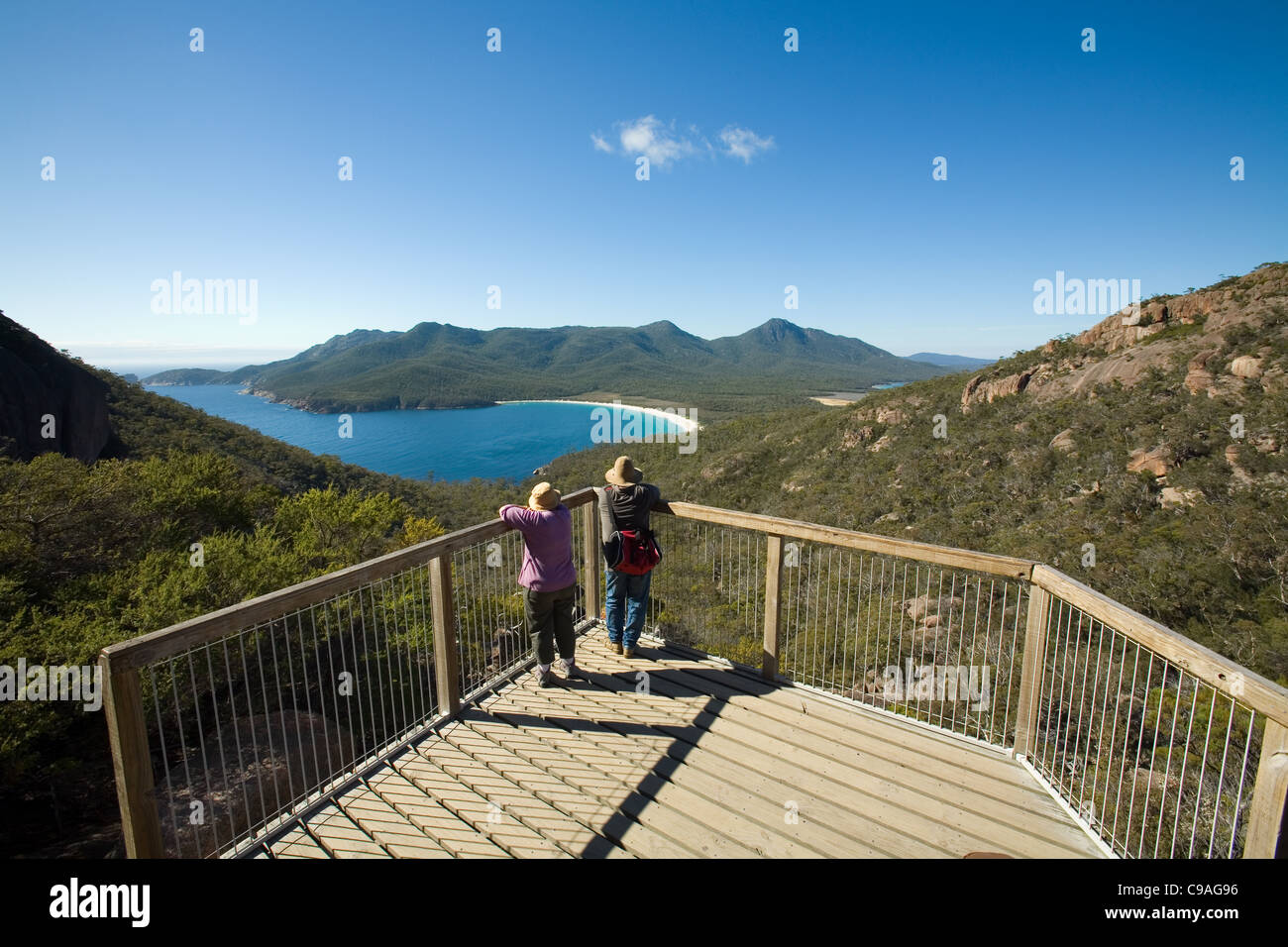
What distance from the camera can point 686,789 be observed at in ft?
10.2

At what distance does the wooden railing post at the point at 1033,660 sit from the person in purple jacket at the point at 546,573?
2.83 m

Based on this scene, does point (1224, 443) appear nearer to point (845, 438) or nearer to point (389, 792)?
point (845, 438)

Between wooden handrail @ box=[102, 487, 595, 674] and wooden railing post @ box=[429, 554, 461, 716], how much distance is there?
0.37ft

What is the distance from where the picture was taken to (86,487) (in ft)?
47.7

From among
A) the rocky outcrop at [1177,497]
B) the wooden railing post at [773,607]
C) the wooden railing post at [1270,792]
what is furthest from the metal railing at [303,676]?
the rocky outcrop at [1177,497]

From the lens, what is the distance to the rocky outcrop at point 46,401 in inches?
1093

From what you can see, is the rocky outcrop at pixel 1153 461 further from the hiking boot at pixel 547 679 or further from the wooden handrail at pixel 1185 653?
the hiking boot at pixel 547 679
